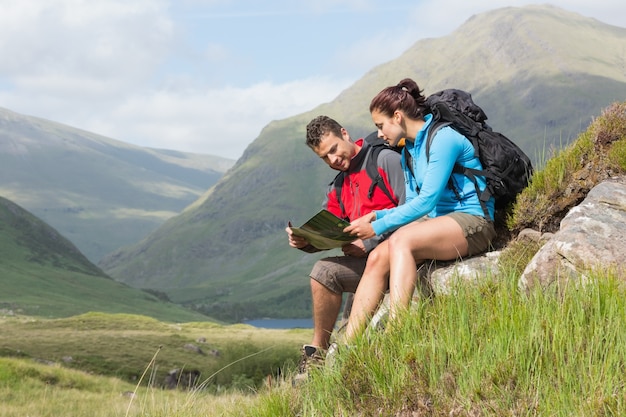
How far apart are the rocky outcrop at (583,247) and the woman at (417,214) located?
0.92 metres

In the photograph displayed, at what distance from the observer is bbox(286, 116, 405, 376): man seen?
27.5 feet

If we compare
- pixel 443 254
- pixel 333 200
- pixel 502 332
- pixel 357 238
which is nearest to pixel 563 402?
pixel 502 332

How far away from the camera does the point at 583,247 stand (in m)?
6.87

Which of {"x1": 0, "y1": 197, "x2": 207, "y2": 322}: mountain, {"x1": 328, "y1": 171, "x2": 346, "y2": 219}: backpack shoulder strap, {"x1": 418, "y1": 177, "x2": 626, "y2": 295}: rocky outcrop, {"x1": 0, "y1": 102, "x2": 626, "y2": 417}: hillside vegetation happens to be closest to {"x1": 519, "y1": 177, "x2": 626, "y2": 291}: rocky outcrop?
{"x1": 418, "y1": 177, "x2": 626, "y2": 295}: rocky outcrop

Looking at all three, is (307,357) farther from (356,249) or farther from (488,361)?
→ (488,361)

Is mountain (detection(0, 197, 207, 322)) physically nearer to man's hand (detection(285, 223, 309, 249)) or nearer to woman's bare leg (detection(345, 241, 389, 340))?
man's hand (detection(285, 223, 309, 249))

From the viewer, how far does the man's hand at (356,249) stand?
846 centimetres

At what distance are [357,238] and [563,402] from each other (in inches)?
155

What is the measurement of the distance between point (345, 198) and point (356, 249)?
0.84 meters

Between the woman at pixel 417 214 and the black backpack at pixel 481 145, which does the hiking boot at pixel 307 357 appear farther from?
the black backpack at pixel 481 145

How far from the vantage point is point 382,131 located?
797 centimetres

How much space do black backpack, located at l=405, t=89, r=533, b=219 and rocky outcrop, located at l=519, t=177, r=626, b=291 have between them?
90 cm

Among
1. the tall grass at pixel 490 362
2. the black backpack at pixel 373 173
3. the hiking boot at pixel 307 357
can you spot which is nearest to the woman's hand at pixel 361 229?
the black backpack at pixel 373 173

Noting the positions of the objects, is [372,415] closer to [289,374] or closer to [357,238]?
[289,374]
